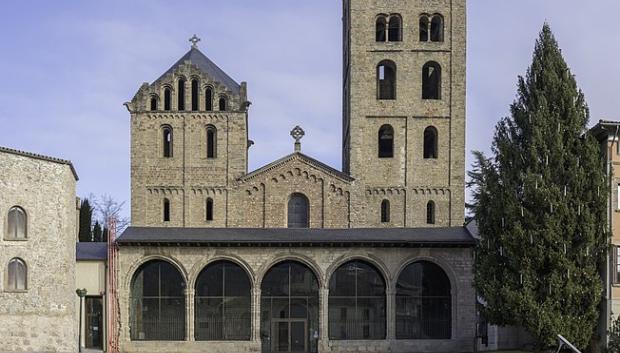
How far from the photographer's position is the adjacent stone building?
112ft

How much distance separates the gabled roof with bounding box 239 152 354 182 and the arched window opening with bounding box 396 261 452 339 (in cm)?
610

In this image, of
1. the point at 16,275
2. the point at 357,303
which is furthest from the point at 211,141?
the point at 16,275

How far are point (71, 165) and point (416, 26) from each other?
1991cm

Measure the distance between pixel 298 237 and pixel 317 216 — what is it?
2.53m

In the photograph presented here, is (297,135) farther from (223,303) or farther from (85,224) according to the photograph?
(85,224)

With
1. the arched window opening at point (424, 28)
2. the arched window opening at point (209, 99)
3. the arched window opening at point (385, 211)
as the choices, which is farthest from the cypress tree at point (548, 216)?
the arched window opening at point (209, 99)

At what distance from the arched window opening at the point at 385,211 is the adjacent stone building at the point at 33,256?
16473 millimetres

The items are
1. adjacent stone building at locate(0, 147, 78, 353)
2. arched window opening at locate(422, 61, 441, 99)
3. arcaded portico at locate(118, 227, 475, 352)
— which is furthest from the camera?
arched window opening at locate(422, 61, 441, 99)

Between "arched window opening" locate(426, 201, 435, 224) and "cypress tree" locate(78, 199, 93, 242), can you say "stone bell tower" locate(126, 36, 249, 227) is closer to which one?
"arched window opening" locate(426, 201, 435, 224)

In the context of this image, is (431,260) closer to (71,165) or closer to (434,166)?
(434,166)

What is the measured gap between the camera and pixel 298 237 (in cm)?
4034

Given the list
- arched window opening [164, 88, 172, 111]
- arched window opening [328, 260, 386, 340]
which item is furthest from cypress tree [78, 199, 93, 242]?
arched window opening [328, 260, 386, 340]

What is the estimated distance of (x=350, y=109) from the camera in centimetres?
4353

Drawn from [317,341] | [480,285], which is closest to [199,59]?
[317,341]
